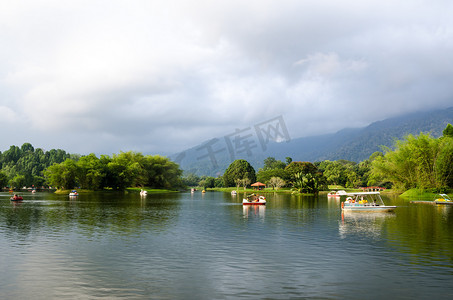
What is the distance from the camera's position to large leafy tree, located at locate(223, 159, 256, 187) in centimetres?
18350

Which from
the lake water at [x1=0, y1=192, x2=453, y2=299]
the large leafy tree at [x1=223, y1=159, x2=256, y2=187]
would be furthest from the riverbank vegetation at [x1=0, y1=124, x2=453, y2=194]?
the lake water at [x1=0, y1=192, x2=453, y2=299]

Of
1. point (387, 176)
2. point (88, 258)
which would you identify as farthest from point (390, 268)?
point (387, 176)

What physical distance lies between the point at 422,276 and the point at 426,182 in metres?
83.2

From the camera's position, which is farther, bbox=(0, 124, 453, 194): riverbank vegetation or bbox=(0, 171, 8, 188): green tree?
bbox=(0, 171, 8, 188): green tree

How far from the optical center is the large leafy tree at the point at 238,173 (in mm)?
183500

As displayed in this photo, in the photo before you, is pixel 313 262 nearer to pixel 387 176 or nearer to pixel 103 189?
pixel 387 176

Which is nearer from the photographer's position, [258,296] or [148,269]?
[258,296]

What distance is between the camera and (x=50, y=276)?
16.8m

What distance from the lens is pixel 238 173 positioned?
185m

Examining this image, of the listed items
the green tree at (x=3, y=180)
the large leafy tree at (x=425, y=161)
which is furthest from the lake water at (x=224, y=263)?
the green tree at (x=3, y=180)

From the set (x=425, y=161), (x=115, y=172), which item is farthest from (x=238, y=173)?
(x=425, y=161)

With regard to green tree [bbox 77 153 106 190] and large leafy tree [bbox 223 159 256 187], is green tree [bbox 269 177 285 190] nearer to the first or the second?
large leafy tree [bbox 223 159 256 187]

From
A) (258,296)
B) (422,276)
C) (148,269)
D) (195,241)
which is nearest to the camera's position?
(258,296)

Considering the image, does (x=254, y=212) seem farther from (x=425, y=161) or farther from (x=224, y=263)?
(x=425, y=161)
